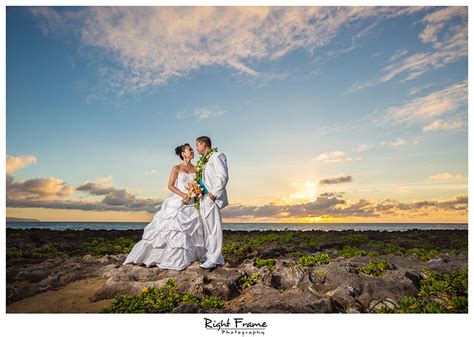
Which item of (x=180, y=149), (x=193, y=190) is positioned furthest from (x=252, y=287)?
(x=180, y=149)

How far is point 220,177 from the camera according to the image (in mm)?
8023

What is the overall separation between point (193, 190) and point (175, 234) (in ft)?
3.56

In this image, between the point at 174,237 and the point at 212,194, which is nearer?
the point at 212,194

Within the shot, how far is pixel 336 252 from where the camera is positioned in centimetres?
1191

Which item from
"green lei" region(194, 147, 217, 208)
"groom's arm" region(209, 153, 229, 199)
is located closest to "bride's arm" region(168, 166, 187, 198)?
"green lei" region(194, 147, 217, 208)

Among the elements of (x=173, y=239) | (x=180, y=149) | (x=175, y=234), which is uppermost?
(x=180, y=149)

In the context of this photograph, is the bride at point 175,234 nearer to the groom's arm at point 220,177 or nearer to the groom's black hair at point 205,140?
the groom's black hair at point 205,140

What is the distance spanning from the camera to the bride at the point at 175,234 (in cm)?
809

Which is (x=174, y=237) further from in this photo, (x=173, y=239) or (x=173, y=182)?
(x=173, y=182)

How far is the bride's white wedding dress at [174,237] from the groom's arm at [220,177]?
0.78m

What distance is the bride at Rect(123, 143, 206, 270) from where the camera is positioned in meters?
8.09

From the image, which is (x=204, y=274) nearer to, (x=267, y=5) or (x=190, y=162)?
(x=190, y=162)

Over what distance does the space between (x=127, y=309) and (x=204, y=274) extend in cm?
179
